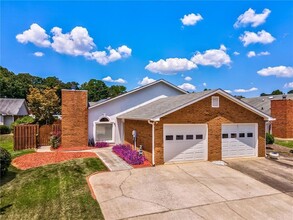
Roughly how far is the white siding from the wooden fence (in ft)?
10.8

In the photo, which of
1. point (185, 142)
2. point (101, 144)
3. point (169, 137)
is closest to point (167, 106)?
point (169, 137)

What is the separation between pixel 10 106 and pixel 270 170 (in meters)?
38.4

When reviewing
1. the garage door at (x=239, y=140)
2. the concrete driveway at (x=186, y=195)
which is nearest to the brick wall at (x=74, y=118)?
the concrete driveway at (x=186, y=195)

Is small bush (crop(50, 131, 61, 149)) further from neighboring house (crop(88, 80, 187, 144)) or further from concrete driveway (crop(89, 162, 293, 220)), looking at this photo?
concrete driveway (crop(89, 162, 293, 220))

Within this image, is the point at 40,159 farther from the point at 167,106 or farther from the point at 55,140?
the point at 167,106

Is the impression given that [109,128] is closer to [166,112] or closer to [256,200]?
[166,112]

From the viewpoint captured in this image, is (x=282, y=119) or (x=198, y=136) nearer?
(x=198, y=136)

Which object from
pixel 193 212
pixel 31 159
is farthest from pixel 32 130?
pixel 193 212

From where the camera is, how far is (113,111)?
727 inches

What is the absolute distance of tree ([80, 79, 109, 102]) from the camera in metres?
86.0

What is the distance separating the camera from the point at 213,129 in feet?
42.6

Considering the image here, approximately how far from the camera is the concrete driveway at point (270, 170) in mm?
9125

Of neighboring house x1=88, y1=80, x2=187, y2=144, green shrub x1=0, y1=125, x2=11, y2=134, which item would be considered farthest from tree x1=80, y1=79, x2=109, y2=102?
neighboring house x1=88, y1=80, x2=187, y2=144

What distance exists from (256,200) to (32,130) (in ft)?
53.7
